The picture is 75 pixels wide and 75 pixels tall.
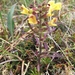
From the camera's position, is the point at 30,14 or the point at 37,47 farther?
the point at 37,47

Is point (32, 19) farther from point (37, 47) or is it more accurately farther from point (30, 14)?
point (37, 47)

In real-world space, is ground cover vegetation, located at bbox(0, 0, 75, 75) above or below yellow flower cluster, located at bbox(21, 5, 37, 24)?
below

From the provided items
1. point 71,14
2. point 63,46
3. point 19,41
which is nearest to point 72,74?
point 63,46

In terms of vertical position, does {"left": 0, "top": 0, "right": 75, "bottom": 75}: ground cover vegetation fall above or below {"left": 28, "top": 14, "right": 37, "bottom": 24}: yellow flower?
below

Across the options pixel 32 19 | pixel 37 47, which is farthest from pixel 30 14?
pixel 37 47

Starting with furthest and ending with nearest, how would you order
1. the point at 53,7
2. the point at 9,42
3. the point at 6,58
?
1. the point at 9,42
2. the point at 6,58
3. the point at 53,7

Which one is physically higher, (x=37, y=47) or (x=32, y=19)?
(x=32, y=19)

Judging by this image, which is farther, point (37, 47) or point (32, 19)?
point (37, 47)

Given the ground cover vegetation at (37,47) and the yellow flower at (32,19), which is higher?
the yellow flower at (32,19)

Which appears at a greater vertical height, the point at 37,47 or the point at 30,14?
the point at 30,14

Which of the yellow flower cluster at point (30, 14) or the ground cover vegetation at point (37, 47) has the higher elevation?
the yellow flower cluster at point (30, 14)

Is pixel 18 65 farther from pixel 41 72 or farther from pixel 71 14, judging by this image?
pixel 71 14
